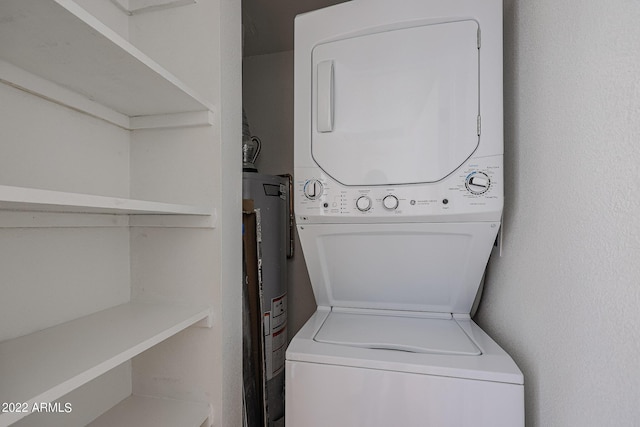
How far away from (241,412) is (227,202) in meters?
0.89

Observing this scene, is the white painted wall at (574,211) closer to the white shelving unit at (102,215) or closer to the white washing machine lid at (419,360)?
the white washing machine lid at (419,360)

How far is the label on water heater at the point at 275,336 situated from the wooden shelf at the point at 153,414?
1.59 feet

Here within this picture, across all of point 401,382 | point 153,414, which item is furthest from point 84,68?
point 401,382

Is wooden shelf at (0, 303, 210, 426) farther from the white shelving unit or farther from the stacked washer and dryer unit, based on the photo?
the stacked washer and dryer unit

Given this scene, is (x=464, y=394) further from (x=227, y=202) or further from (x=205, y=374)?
(x=227, y=202)

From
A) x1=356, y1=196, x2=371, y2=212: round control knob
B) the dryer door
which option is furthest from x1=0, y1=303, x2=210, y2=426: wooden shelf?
the dryer door

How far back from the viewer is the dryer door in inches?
41.0

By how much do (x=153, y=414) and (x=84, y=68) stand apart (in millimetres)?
1151

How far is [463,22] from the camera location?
1.04m

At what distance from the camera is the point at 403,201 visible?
1.08m

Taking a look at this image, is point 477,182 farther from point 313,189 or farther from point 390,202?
point 313,189

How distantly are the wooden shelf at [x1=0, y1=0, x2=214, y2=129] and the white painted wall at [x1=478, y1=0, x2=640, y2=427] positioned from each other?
1.10 meters

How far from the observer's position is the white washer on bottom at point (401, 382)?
2.75 feet

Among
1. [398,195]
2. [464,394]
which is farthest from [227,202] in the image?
[464,394]
